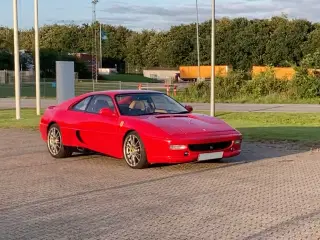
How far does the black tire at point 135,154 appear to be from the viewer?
8984mm

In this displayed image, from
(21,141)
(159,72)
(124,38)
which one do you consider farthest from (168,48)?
(21,141)

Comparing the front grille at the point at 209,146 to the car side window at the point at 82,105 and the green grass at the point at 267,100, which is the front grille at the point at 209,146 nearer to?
the car side window at the point at 82,105

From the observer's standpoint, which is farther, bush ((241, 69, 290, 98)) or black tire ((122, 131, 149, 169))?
bush ((241, 69, 290, 98))

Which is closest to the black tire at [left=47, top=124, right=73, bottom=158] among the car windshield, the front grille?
the car windshield

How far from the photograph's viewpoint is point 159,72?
9588cm

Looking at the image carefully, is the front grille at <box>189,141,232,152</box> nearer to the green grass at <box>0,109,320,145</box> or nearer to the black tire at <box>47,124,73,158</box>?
the black tire at <box>47,124,73,158</box>

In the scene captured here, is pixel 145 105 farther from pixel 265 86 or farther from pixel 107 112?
pixel 265 86

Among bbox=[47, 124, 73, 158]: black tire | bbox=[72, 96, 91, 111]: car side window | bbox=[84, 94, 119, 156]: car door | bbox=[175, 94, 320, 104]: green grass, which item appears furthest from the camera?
bbox=[175, 94, 320, 104]: green grass

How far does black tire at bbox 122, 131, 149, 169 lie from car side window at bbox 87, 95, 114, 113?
0.89m

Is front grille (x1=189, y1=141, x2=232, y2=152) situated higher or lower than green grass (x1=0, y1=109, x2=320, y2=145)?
higher

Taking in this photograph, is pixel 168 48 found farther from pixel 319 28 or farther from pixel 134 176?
→ pixel 134 176

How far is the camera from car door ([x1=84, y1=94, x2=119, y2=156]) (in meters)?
9.59

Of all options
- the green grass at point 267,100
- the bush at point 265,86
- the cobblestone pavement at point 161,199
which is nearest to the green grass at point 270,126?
the cobblestone pavement at point 161,199

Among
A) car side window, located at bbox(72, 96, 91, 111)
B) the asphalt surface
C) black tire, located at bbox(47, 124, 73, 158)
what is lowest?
the asphalt surface
